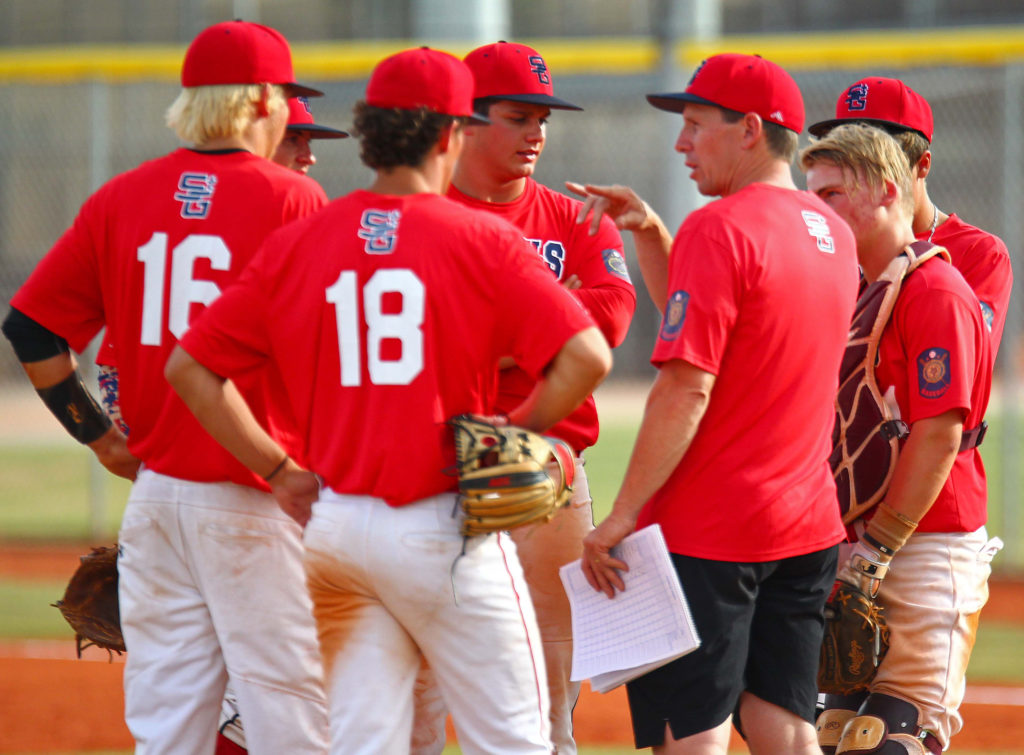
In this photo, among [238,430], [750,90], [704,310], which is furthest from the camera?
[750,90]

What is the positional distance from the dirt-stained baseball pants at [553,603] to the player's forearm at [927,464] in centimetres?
99

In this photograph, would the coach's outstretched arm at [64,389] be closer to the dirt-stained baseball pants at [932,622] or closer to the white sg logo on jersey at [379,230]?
the white sg logo on jersey at [379,230]

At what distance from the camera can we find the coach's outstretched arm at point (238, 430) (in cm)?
295

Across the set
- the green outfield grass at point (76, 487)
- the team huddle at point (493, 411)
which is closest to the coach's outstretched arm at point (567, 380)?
the team huddle at point (493, 411)

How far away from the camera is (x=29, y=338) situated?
3428 mm

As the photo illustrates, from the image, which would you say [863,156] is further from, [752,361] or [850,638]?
[850,638]

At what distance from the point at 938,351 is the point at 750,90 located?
2.91ft

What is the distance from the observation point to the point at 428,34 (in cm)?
1126

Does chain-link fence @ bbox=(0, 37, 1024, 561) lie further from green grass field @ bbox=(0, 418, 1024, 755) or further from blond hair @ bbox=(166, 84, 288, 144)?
blond hair @ bbox=(166, 84, 288, 144)

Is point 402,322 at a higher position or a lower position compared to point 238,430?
higher

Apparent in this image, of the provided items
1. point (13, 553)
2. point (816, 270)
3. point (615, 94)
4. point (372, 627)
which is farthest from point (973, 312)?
point (13, 553)

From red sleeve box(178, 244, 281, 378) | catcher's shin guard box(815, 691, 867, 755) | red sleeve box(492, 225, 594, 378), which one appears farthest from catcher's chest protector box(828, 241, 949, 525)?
red sleeve box(178, 244, 281, 378)

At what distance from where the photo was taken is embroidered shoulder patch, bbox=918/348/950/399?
3.34 metres

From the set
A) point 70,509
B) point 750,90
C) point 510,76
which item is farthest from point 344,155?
point 750,90
